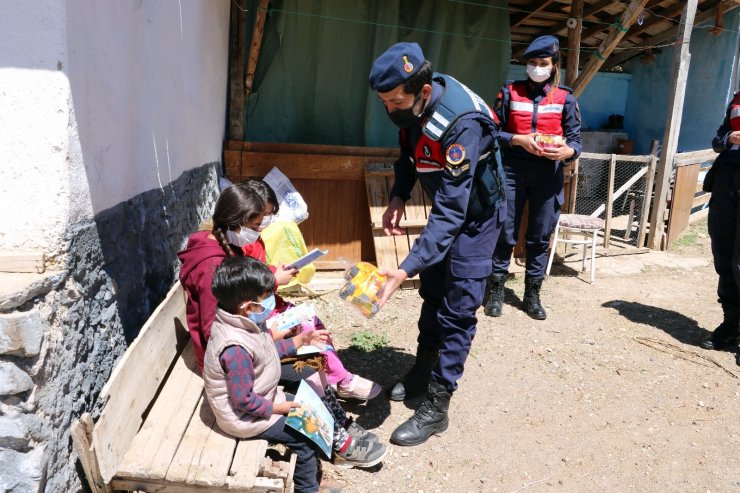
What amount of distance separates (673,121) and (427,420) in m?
5.33

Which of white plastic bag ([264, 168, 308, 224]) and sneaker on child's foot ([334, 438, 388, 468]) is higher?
white plastic bag ([264, 168, 308, 224])

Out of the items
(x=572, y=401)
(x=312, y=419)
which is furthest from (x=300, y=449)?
(x=572, y=401)

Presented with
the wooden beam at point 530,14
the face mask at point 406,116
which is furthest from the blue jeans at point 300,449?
the wooden beam at point 530,14

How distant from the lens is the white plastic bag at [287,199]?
15.5 ft

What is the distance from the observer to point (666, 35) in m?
8.38

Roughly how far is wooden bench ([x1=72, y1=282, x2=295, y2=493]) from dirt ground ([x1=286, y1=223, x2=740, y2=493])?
2.55 feet

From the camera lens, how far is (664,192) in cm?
695

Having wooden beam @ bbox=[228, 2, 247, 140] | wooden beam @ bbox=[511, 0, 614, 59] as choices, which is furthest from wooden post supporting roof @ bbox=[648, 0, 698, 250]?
wooden beam @ bbox=[228, 2, 247, 140]

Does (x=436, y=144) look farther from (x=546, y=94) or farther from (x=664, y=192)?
(x=664, y=192)

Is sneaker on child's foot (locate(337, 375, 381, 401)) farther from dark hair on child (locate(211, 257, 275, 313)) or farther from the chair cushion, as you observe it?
the chair cushion

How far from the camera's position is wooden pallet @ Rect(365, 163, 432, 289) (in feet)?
17.0

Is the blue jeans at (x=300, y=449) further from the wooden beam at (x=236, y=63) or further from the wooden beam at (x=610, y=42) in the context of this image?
the wooden beam at (x=610, y=42)

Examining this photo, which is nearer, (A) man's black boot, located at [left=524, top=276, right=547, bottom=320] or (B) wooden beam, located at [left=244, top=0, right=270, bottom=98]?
(B) wooden beam, located at [left=244, top=0, right=270, bottom=98]

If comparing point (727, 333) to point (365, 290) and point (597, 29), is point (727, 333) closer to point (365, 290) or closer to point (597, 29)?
point (365, 290)
